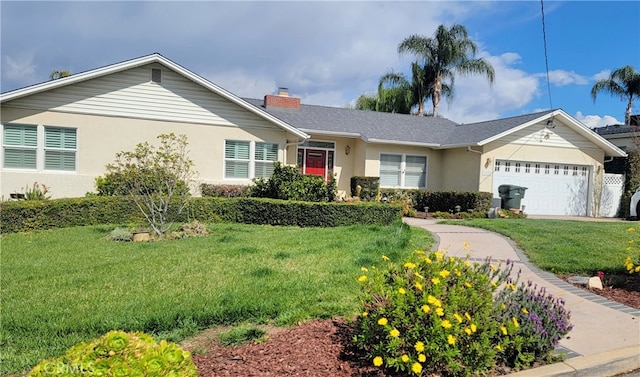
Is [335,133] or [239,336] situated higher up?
[335,133]

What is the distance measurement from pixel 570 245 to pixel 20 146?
16.5 meters

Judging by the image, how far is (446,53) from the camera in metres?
29.3

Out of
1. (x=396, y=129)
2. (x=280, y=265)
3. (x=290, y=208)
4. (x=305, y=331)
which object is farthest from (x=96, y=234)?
(x=396, y=129)

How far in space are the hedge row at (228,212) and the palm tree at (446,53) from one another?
20.9 meters

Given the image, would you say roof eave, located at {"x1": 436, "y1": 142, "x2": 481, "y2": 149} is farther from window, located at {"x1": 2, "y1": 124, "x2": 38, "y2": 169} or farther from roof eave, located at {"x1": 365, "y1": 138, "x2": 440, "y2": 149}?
window, located at {"x1": 2, "y1": 124, "x2": 38, "y2": 169}

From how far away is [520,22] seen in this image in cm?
1176

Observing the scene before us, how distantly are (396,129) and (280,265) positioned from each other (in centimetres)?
1546

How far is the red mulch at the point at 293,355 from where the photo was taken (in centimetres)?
331

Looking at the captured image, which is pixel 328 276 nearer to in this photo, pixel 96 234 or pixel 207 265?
pixel 207 265

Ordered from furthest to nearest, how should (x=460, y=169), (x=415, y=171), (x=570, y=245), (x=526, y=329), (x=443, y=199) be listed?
(x=415, y=171)
(x=460, y=169)
(x=443, y=199)
(x=570, y=245)
(x=526, y=329)

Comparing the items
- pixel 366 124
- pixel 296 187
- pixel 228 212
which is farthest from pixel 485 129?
pixel 228 212

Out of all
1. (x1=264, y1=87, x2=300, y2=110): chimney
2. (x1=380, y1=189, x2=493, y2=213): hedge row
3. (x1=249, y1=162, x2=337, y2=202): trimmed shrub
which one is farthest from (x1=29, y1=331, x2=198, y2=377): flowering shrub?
(x1=264, y1=87, x2=300, y2=110): chimney

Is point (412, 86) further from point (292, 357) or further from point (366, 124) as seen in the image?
point (292, 357)

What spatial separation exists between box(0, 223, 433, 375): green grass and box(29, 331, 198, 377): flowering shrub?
1535 mm
